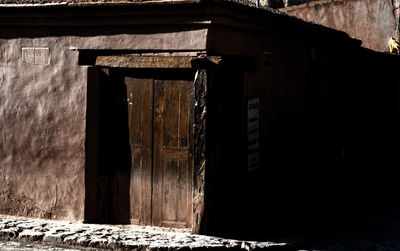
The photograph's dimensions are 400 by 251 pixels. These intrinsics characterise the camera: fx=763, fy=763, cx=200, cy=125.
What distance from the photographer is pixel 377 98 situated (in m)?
15.7

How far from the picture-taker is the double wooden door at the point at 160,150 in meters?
9.25

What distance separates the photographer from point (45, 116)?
9.86 m

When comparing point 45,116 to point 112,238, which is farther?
point 45,116

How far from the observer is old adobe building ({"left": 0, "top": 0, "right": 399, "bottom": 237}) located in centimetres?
902

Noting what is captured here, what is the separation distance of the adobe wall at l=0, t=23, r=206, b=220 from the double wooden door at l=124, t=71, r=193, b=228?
0.62m

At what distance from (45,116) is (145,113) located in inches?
54.4

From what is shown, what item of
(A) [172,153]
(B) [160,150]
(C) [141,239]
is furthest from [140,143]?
(C) [141,239]

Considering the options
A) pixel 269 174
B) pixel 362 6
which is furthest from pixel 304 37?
pixel 362 6

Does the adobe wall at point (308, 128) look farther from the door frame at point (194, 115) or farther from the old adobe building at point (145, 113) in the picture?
the door frame at point (194, 115)

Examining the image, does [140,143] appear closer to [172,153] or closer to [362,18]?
[172,153]

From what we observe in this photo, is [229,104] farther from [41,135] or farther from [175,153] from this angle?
[41,135]

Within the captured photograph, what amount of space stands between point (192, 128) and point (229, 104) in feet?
2.16

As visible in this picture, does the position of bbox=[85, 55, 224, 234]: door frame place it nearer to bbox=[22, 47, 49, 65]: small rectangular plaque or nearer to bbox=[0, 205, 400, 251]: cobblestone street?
bbox=[0, 205, 400, 251]: cobblestone street

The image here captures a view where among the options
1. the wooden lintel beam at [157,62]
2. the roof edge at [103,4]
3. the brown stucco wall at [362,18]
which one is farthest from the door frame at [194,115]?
the brown stucco wall at [362,18]
